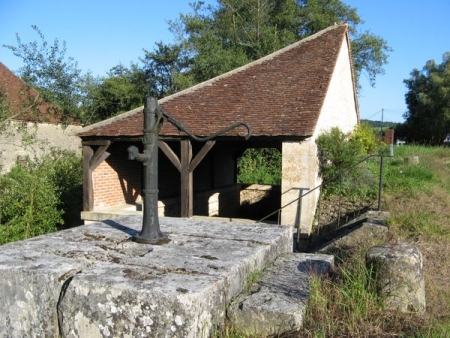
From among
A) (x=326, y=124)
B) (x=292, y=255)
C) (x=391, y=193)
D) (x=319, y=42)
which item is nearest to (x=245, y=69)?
(x=319, y=42)

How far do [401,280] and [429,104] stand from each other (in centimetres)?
3318

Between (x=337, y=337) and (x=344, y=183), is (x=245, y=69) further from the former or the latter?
(x=337, y=337)

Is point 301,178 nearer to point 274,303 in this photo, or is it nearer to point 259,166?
point 274,303

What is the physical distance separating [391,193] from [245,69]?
19.6 ft

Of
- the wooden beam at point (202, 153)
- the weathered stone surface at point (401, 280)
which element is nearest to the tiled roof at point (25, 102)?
the wooden beam at point (202, 153)

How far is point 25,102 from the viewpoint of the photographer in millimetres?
16141

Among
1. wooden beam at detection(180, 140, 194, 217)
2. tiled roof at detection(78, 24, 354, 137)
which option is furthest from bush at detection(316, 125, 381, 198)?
wooden beam at detection(180, 140, 194, 217)

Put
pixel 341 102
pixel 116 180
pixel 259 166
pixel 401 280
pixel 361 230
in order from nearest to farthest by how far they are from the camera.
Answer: pixel 401 280 → pixel 361 230 → pixel 116 180 → pixel 341 102 → pixel 259 166

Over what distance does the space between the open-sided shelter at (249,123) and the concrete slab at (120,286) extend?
615cm

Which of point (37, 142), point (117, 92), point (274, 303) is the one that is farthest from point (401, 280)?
point (117, 92)

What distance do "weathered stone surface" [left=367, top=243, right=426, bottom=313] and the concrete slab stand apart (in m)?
0.74

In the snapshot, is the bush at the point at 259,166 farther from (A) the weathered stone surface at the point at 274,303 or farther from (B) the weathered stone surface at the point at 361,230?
(A) the weathered stone surface at the point at 274,303

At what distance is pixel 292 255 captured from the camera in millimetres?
3088

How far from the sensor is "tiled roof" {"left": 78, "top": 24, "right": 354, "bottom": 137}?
922 cm
